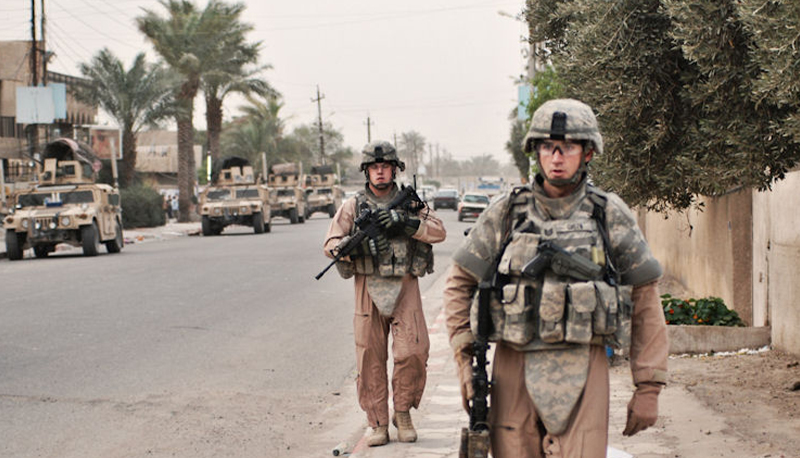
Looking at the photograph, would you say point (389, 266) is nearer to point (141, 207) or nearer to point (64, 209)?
point (64, 209)

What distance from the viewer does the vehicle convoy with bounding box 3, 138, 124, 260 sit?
21.8 metres

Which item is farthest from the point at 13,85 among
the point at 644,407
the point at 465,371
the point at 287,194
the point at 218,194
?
the point at 644,407

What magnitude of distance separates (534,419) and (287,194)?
4119 cm

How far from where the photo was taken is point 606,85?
19.8 feet

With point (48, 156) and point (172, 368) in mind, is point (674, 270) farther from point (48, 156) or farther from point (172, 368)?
point (48, 156)

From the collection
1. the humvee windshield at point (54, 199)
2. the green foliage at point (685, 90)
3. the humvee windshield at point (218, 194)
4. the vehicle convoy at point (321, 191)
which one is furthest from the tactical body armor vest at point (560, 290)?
the vehicle convoy at point (321, 191)

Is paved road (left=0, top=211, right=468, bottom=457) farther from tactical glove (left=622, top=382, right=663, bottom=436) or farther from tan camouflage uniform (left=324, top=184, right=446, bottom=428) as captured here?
tactical glove (left=622, top=382, right=663, bottom=436)

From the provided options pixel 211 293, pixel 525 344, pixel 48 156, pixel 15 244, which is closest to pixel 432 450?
pixel 525 344

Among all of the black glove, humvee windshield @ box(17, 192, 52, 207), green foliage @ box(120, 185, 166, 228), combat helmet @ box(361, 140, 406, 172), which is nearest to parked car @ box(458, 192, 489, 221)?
green foliage @ box(120, 185, 166, 228)

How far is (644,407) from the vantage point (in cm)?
307

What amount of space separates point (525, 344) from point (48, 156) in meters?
23.4

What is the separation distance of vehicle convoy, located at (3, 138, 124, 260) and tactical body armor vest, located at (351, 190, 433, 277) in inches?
697

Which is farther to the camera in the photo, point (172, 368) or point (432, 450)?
point (172, 368)

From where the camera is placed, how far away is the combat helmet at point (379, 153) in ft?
17.7
